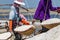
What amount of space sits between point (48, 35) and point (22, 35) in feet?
6.04

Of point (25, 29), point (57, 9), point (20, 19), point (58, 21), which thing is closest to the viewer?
point (58, 21)

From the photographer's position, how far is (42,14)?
6789 mm

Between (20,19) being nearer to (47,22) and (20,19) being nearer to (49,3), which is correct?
(49,3)

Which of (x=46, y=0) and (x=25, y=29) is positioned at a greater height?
(x=46, y=0)

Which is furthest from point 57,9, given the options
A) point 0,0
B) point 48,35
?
point 0,0

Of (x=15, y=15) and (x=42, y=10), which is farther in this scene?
(x=15, y=15)

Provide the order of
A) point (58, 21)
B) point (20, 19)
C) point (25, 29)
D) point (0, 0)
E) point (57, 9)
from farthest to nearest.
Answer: point (0, 0) → point (20, 19) → point (57, 9) → point (25, 29) → point (58, 21)

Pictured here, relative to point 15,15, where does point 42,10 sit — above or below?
above

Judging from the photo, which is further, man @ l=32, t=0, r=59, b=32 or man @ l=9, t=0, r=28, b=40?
man @ l=9, t=0, r=28, b=40

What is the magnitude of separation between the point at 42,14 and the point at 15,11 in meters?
0.77

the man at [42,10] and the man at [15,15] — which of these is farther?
the man at [15,15]

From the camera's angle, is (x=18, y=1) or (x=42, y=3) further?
(x=18, y=1)

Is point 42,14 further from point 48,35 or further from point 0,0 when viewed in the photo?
point 0,0

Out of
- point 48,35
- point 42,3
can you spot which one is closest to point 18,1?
point 42,3
